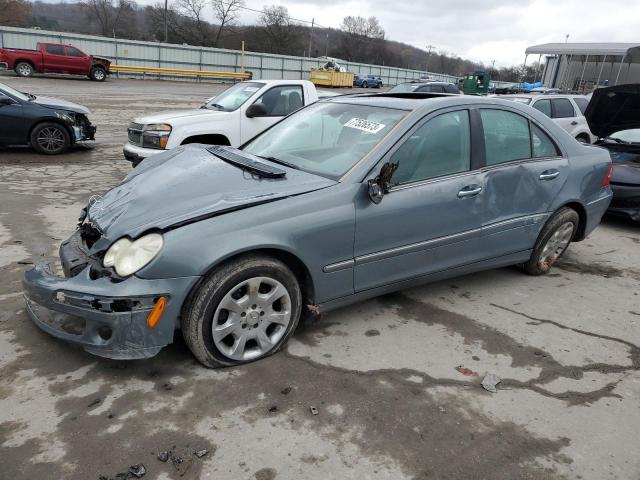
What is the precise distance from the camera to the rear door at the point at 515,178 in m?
3.83

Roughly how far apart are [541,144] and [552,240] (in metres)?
0.90

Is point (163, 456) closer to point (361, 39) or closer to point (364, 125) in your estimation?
point (364, 125)

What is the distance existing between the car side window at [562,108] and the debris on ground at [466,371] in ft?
30.8

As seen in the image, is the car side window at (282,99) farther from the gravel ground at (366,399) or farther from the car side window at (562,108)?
the car side window at (562,108)

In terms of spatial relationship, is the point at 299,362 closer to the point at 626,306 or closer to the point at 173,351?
the point at 173,351

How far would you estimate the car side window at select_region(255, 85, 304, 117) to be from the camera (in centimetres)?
805

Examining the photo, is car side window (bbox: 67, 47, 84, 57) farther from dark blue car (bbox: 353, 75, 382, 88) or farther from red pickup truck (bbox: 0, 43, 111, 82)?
dark blue car (bbox: 353, 75, 382, 88)

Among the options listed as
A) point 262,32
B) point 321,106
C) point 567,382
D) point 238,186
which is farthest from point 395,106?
point 262,32

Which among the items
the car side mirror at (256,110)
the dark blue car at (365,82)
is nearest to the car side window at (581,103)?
the car side mirror at (256,110)

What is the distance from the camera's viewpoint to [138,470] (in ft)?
7.07

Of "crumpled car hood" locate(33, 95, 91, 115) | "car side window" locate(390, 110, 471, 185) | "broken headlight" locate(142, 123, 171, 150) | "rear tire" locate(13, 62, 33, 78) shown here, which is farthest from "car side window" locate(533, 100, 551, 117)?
"rear tire" locate(13, 62, 33, 78)

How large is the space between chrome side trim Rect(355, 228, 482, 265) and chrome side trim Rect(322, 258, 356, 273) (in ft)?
0.15

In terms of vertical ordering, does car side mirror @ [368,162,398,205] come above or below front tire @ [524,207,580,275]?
above

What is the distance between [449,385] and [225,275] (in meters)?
1.46
